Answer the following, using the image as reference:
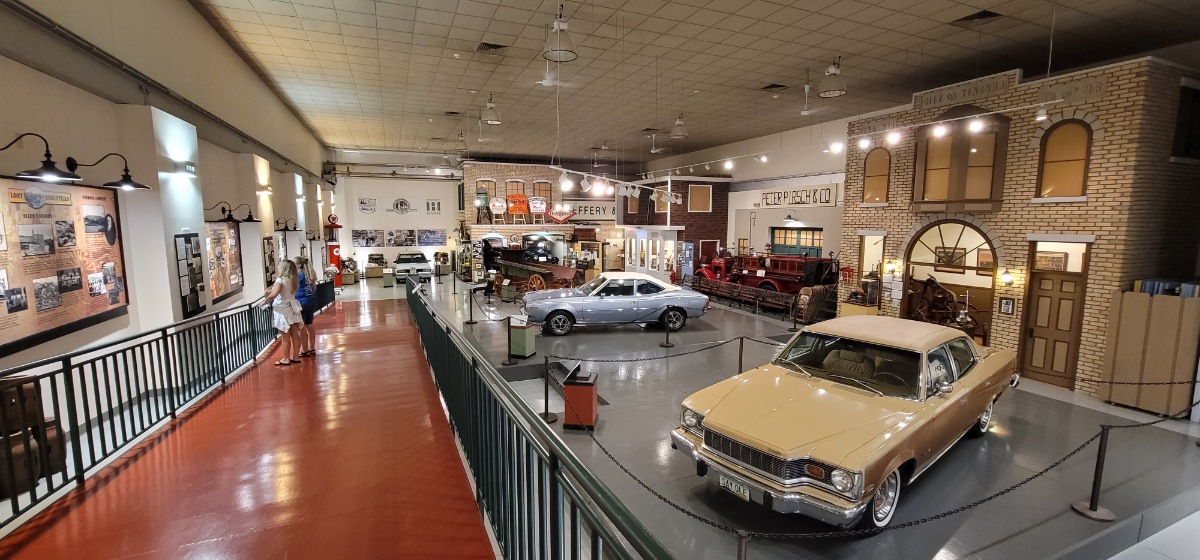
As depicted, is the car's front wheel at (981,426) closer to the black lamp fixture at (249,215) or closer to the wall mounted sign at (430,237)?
the black lamp fixture at (249,215)

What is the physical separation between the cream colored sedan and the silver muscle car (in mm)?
5868

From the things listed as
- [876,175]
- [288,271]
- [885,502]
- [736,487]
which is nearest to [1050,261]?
[876,175]

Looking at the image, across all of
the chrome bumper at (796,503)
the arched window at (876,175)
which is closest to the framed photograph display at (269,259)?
the chrome bumper at (796,503)

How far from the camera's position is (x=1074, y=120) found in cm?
882

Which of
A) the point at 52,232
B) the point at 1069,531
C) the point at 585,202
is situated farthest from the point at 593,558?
the point at 585,202

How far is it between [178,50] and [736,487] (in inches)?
383

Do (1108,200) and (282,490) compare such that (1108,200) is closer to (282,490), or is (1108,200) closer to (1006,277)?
(1006,277)

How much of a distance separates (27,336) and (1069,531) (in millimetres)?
9785

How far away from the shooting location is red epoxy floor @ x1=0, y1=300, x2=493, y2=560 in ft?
10.8

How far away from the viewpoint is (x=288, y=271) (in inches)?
310

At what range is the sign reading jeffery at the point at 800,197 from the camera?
17516 millimetres

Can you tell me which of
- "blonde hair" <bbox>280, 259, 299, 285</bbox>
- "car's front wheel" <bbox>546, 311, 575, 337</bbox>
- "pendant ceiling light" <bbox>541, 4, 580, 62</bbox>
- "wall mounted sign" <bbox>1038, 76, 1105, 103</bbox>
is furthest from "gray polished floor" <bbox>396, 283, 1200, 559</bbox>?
"wall mounted sign" <bbox>1038, 76, 1105, 103</bbox>

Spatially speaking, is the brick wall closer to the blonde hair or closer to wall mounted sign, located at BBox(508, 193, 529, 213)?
the blonde hair

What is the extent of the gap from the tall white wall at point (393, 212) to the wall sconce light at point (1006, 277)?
24150mm
